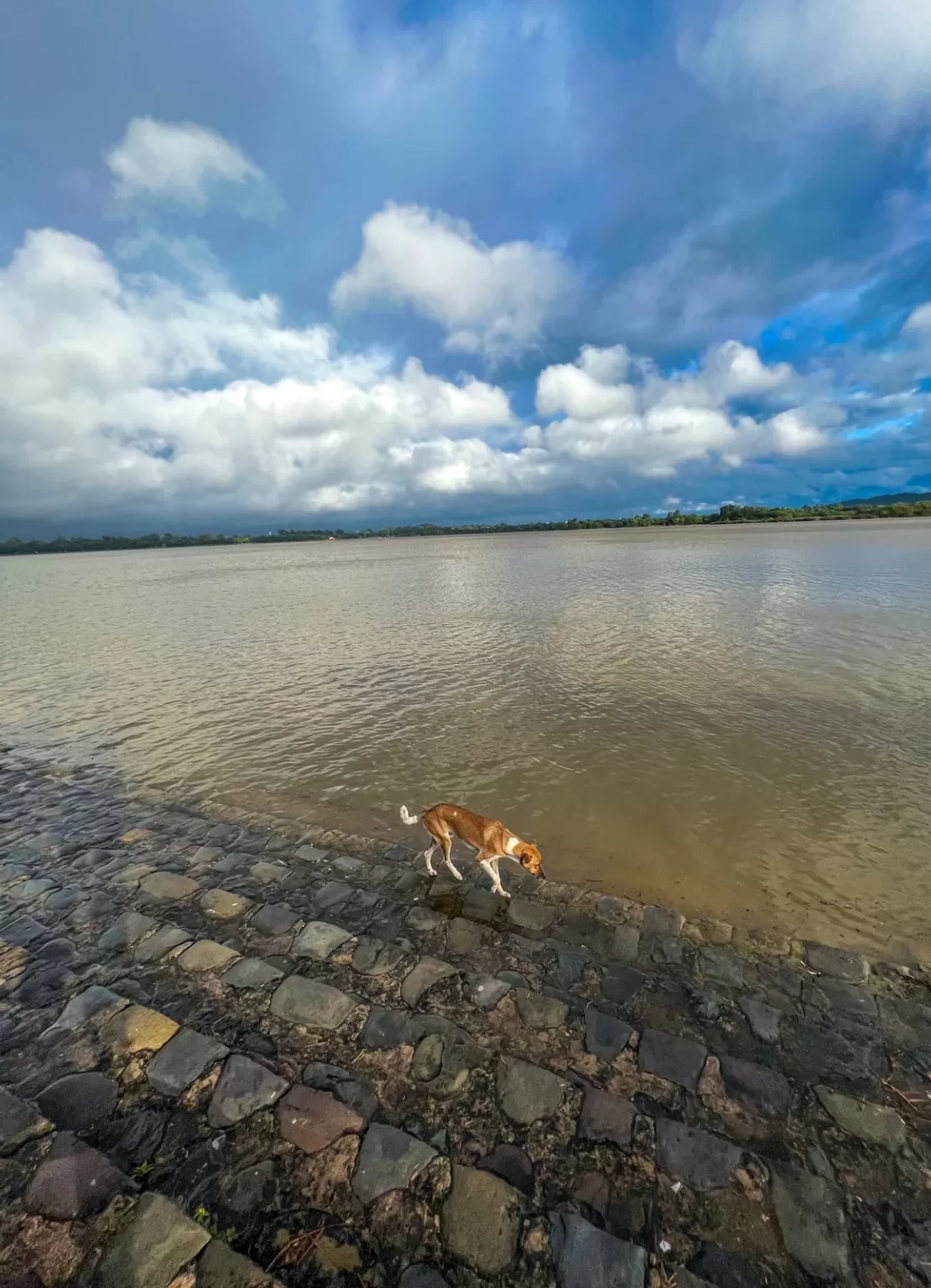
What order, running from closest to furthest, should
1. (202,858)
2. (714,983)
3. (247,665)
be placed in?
(714,983) → (202,858) → (247,665)

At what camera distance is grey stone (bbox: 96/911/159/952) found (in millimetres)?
6125

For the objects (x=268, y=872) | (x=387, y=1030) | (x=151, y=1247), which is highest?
(x=151, y=1247)

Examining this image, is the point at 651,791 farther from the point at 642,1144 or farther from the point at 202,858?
the point at 202,858

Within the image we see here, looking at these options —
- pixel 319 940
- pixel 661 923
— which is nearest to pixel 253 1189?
pixel 319 940

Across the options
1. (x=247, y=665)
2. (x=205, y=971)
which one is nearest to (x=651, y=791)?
(x=205, y=971)

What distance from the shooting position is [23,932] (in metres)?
6.45

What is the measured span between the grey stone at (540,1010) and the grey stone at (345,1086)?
153 centimetres

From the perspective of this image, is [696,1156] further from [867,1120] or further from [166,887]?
[166,887]

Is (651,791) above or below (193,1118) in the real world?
below

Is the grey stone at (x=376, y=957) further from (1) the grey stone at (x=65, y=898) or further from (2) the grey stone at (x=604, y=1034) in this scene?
(1) the grey stone at (x=65, y=898)

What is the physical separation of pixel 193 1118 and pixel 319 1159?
1134 mm

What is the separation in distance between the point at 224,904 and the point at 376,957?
2424mm

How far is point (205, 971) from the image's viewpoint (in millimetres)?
5637

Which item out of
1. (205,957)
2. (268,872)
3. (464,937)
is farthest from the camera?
(268,872)
